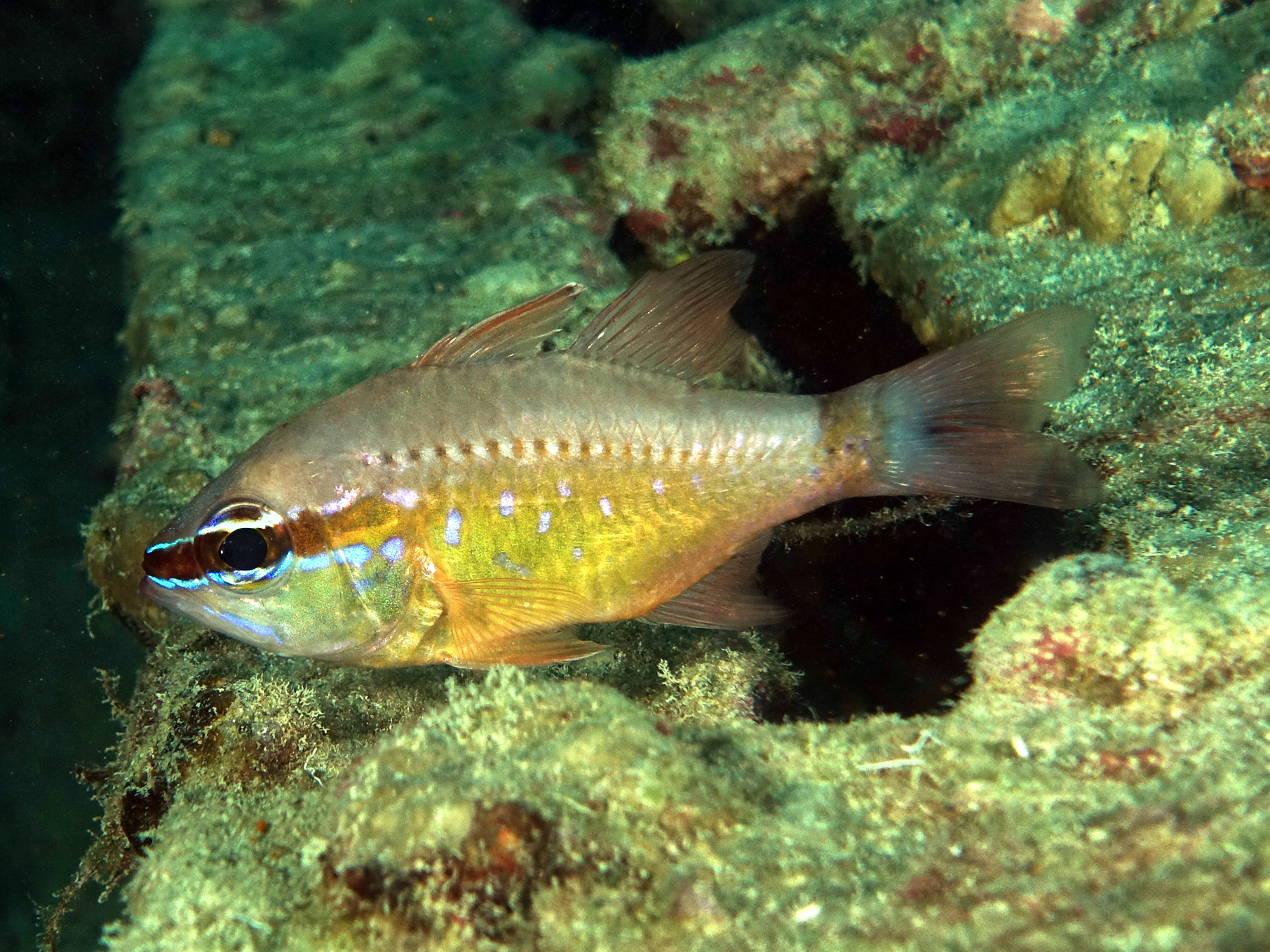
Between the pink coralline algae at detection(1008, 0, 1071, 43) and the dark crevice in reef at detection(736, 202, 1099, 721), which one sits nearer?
the dark crevice in reef at detection(736, 202, 1099, 721)

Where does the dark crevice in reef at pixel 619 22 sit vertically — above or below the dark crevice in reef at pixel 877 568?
above

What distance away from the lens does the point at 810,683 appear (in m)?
3.58

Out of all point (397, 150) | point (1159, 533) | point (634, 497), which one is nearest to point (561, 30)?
point (397, 150)

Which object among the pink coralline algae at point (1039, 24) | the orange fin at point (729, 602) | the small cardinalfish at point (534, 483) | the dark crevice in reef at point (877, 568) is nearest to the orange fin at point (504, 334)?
the small cardinalfish at point (534, 483)

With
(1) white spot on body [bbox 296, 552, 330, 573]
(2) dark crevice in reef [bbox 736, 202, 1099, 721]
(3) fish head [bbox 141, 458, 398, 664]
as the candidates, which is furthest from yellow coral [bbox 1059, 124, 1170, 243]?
(1) white spot on body [bbox 296, 552, 330, 573]

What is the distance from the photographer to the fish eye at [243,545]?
7.99 feet

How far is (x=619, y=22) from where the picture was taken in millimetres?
7949

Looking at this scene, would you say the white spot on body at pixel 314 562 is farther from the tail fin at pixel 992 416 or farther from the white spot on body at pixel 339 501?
the tail fin at pixel 992 416

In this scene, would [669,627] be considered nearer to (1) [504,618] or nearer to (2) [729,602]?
(2) [729,602]

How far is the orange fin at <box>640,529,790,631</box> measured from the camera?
264cm

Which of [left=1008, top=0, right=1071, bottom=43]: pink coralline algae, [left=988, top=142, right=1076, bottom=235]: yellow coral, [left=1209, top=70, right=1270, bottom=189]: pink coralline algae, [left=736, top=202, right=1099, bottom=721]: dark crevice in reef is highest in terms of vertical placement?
[left=1008, top=0, right=1071, bottom=43]: pink coralline algae

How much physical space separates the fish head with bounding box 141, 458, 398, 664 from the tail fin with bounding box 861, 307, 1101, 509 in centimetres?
190

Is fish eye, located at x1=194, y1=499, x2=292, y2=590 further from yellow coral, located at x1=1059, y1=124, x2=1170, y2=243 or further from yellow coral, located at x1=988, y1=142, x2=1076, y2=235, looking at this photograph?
yellow coral, located at x1=1059, y1=124, x2=1170, y2=243

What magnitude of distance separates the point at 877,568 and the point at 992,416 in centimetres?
124
